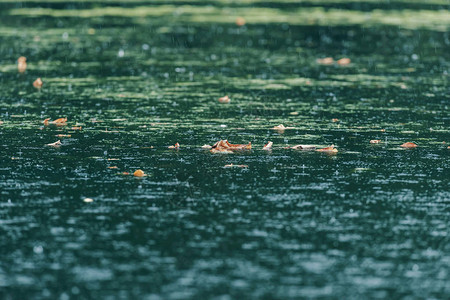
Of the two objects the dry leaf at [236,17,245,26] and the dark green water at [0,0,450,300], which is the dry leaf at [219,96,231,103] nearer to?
the dark green water at [0,0,450,300]

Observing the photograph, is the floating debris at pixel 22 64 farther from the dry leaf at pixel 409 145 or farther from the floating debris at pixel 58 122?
the dry leaf at pixel 409 145

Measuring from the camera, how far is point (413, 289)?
22.0 feet

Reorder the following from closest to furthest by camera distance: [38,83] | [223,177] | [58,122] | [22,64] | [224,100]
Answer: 1. [223,177]
2. [58,122]
3. [224,100]
4. [38,83]
5. [22,64]

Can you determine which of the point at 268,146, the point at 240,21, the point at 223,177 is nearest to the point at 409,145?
the point at 268,146

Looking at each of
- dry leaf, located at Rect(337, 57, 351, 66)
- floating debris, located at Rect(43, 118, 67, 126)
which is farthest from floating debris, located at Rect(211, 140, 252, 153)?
dry leaf, located at Rect(337, 57, 351, 66)

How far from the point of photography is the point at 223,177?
406 inches

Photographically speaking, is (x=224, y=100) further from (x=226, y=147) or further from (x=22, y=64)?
(x=22, y=64)

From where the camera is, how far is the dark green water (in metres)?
7.02

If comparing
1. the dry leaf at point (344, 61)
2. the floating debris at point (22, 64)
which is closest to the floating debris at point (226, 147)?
the floating debris at point (22, 64)

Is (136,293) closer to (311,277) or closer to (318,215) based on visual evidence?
(311,277)

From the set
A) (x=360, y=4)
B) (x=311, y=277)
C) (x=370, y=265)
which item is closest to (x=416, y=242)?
(x=370, y=265)

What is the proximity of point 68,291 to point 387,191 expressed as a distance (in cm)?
432

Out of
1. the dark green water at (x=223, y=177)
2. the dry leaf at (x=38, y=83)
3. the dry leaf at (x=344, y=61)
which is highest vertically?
the dry leaf at (x=344, y=61)

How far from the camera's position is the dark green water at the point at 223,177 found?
23.0ft
